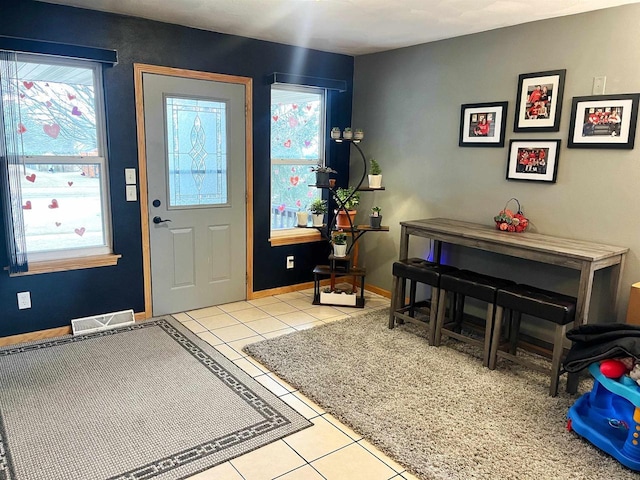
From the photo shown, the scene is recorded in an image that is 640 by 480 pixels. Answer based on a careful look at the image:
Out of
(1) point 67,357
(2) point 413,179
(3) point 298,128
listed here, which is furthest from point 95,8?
(2) point 413,179

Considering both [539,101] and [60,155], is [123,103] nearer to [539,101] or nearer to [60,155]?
[60,155]

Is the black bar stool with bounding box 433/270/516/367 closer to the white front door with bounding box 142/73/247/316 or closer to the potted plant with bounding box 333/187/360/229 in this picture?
the potted plant with bounding box 333/187/360/229

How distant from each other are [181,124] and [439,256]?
2.45 metres

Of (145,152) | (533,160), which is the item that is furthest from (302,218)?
(533,160)

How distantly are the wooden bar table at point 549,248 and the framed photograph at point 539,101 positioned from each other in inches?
30.8

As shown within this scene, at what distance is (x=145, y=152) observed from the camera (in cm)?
375

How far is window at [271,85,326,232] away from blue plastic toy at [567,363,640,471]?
10.1 feet

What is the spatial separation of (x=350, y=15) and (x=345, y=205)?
1.73 metres

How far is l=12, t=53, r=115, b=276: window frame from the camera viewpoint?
3.34 metres

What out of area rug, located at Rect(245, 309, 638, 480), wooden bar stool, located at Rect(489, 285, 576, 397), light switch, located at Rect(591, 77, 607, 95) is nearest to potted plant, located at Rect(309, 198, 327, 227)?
area rug, located at Rect(245, 309, 638, 480)

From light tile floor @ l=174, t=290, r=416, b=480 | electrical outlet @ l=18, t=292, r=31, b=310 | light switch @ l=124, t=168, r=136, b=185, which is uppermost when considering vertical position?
light switch @ l=124, t=168, r=136, b=185

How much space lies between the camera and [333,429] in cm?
247

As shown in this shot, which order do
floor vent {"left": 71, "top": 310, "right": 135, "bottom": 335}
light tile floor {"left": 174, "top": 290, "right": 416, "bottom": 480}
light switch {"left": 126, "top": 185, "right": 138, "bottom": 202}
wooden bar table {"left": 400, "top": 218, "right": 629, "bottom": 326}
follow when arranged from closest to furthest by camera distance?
light tile floor {"left": 174, "top": 290, "right": 416, "bottom": 480} < wooden bar table {"left": 400, "top": 218, "right": 629, "bottom": 326} < floor vent {"left": 71, "top": 310, "right": 135, "bottom": 335} < light switch {"left": 126, "top": 185, "right": 138, "bottom": 202}

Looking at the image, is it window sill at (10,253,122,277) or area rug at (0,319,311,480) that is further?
window sill at (10,253,122,277)
